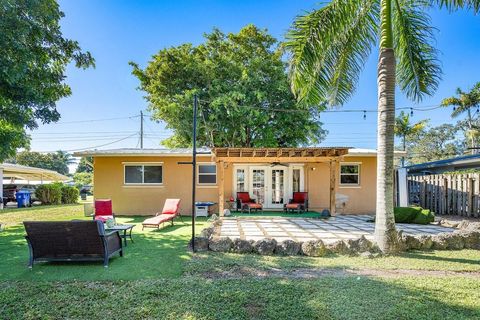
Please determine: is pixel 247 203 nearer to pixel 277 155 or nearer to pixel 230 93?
pixel 277 155

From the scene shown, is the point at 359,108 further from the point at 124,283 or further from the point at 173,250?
the point at 124,283

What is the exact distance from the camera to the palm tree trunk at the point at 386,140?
635cm

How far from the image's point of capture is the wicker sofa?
5.24 m

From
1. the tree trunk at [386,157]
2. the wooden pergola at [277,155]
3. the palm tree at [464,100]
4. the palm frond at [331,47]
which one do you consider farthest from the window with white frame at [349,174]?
the palm tree at [464,100]

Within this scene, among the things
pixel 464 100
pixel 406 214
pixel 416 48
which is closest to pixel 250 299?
pixel 416 48

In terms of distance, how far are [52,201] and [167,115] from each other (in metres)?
10.1

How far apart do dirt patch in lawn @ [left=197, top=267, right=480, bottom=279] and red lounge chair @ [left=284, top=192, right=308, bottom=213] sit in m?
8.26

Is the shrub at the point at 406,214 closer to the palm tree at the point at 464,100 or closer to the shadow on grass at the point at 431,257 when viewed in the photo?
the shadow on grass at the point at 431,257

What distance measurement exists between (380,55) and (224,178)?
29.9 ft

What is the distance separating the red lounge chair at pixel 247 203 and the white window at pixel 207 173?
1.43 meters

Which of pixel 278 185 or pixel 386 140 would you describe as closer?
pixel 386 140

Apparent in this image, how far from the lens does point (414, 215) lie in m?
10.7

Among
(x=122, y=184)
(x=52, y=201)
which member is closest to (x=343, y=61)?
(x=122, y=184)

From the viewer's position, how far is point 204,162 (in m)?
14.1
